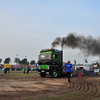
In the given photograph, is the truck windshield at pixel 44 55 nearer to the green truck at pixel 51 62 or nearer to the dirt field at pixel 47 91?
the green truck at pixel 51 62

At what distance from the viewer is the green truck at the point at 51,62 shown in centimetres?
1494

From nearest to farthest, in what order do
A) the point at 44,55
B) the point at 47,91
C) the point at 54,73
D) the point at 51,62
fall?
the point at 47,91 < the point at 51,62 < the point at 54,73 < the point at 44,55

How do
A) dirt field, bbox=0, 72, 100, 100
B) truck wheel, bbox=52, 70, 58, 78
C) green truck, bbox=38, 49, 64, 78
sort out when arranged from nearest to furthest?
dirt field, bbox=0, 72, 100, 100 < green truck, bbox=38, 49, 64, 78 < truck wheel, bbox=52, 70, 58, 78

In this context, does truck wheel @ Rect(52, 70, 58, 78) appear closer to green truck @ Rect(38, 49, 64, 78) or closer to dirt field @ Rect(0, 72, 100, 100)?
green truck @ Rect(38, 49, 64, 78)

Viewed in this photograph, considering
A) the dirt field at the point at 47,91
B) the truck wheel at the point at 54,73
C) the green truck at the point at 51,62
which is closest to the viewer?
the dirt field at the point at 47,91

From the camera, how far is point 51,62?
14.9m

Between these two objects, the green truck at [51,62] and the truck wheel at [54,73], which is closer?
the green truck at [51,62]

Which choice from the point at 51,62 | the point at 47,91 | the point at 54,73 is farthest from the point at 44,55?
the point at 47,91

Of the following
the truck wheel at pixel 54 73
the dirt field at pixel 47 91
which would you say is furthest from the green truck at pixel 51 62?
the dirt field at pixel 47 91

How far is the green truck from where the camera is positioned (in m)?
14.9

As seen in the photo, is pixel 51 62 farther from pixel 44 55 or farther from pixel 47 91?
pixel 47 91

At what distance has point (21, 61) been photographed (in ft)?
396

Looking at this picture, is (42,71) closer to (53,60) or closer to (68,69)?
(53,60)

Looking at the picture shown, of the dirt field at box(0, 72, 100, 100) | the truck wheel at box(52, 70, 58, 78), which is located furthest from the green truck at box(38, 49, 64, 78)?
the dirt field at box(0, 72, 100, 100)
